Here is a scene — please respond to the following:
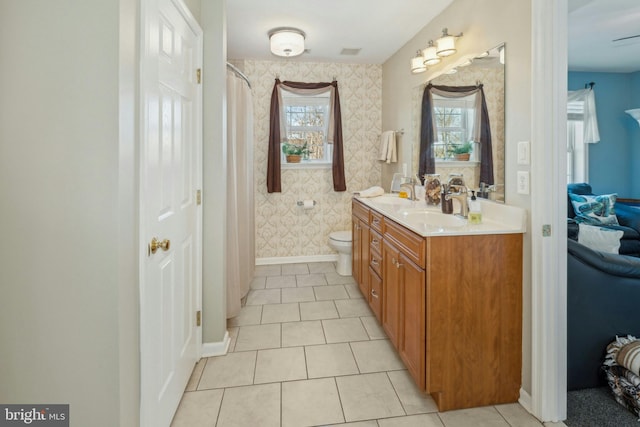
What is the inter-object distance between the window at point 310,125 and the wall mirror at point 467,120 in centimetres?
138

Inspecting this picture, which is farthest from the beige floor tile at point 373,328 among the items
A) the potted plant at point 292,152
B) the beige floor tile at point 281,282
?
the potted plant at point 292,152

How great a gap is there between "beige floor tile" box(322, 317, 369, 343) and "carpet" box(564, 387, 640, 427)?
1.21 meters

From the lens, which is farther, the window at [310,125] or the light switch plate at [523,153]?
the window at [310,125]

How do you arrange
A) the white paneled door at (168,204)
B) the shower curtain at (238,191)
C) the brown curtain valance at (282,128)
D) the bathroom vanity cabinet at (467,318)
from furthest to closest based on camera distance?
the brown curtain valance at (282,128) < the shower curtain at (238,191) < the bathroom vanity cabinet at (467,318) < the white paneled door at (168,204)

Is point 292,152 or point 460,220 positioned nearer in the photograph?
point 460,220

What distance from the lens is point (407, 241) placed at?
196 cm

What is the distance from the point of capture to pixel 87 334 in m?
1.01

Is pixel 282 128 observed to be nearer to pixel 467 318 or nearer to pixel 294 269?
pixel 294 269

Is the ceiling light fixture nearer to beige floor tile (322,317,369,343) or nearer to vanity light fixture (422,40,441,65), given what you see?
vanity light fixture (422,40,441,65)

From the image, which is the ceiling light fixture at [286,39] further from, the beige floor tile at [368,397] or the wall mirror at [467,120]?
the beige floor tile at [368,397]

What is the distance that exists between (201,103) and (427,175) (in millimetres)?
1902

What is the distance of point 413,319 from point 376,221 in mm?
916

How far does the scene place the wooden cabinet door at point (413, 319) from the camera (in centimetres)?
176

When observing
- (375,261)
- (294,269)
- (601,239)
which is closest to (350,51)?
(375,261)
